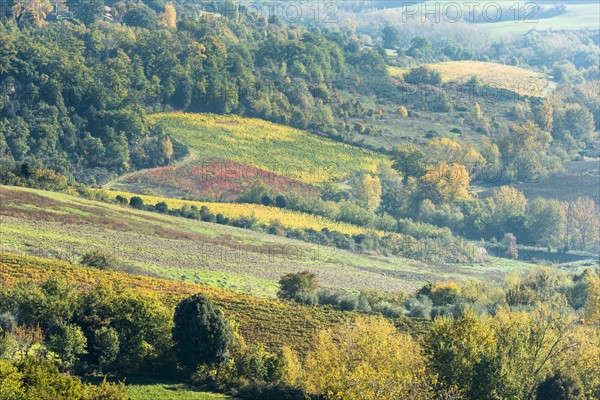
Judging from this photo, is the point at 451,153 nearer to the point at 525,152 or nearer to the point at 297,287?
the point at 525,152

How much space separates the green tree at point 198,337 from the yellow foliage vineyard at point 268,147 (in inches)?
3101

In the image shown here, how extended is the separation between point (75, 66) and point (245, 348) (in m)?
84.6

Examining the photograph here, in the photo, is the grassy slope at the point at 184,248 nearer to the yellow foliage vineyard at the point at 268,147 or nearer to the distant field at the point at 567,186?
the yellow foliage vineyard at the point at 268,147

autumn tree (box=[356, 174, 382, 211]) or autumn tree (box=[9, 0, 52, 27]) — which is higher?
autumn tree (box=[9, 0, 52, 27])

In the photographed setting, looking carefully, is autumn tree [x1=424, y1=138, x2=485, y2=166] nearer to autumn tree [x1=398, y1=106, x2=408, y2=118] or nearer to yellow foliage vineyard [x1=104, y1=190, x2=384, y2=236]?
autumn tree [x1=398, y1=106, x2=408, y2=118]

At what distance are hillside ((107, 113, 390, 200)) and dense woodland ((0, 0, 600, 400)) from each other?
266 centimetres

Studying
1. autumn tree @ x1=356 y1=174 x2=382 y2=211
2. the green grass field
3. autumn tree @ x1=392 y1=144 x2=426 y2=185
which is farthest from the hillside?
the green grass field

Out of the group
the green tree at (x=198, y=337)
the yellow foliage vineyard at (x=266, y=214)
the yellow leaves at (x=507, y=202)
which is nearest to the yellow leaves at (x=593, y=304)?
the green tree at (x=198, y=337)

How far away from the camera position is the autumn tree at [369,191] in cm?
13625

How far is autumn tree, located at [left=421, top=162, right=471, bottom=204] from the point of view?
141 metres

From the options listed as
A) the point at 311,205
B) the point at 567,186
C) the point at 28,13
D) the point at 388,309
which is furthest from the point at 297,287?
the point at 28,13

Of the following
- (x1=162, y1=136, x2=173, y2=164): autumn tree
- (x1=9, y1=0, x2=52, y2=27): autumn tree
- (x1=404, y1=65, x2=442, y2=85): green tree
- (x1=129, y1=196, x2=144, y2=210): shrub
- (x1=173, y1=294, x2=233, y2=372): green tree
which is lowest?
(x1=173, y1=294, x2=233, y2=372): green tree

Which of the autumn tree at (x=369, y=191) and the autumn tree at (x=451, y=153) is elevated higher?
the autumn tree at (x=451, y=153)

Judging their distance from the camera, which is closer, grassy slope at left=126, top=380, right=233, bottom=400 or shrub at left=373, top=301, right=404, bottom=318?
grassy slope at left=126, top=380, right=233, bottom=400
